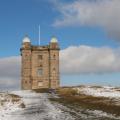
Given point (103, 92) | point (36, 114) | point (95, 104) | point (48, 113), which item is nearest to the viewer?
point (36, 114)

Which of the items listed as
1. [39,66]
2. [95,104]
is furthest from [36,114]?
[39,66]

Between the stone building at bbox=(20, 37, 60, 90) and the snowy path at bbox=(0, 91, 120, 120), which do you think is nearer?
the snowy path at bbox=(0, 91, 120, 120)

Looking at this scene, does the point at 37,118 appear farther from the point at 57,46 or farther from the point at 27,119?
the point at 57,46

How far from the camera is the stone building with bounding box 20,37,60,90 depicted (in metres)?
109

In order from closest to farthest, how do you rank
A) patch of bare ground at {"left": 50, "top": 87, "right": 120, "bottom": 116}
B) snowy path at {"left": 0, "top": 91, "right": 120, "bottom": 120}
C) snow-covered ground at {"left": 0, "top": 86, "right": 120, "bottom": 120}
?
snowy path at {"left": 0, "top": 91, "right": 120, "bottom": 120}, snow-covered ground at {"left": 0, "top": 86, "right": 120, "bottom": 120}, patch of bare ground at {"left": 50, "top": 87, "right": 120, "bottom": 116}

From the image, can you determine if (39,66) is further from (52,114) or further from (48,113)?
(52,114)

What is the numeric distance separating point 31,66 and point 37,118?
81764mm

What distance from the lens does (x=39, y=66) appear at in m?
110

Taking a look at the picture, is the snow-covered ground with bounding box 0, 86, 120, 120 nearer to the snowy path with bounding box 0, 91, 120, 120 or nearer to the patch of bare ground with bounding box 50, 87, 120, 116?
the snowy path with bounding box 0, 91, 120, 120

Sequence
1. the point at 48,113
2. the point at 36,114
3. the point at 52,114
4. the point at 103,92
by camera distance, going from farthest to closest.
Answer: the point at 103,92
the point at 48,113
the point at 36,114
the point at 52,114

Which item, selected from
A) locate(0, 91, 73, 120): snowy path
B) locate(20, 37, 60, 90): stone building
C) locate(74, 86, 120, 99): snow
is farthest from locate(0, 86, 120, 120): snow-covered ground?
locate(20, 37, 60, 90): stone building

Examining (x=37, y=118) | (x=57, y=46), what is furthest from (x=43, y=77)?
(x=37, y=118)

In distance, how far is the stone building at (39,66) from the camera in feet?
358

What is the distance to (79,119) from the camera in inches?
1090
